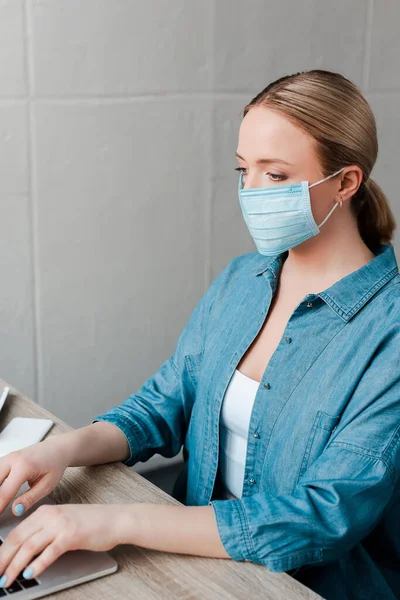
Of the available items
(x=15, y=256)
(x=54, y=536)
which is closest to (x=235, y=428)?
(x=54, y=536)

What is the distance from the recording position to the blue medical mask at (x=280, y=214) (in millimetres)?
1298

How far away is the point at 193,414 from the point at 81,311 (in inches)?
36.6

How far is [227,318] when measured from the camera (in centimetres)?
147

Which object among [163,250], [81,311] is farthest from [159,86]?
[81,311]

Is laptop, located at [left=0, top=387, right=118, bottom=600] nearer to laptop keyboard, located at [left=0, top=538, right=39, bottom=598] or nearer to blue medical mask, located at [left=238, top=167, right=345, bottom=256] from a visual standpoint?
laptop keyboard, located at [left=0, top=538, right=39, bottom=598]

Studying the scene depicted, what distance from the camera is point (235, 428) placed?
4.48 ft

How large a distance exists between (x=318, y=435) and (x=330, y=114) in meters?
0.54

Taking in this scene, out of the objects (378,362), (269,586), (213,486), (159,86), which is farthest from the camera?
(159,86)

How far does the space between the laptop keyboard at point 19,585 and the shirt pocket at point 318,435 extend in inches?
18.9

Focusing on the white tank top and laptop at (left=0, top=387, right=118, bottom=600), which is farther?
the white tank top

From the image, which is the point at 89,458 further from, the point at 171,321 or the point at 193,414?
the point at 171,321

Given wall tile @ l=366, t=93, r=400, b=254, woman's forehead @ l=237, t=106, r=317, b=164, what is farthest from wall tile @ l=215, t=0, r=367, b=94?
woman's forehead @ l=237, t=106, r=317, b=164

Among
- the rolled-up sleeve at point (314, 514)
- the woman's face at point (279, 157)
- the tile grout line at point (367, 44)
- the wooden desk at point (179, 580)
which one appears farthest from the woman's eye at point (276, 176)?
the tile grout line at point (367, 44)

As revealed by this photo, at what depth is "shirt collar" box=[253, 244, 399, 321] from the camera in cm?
125
